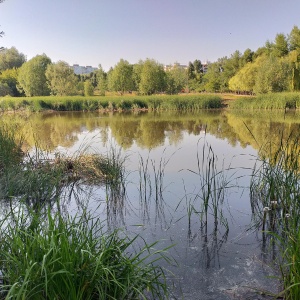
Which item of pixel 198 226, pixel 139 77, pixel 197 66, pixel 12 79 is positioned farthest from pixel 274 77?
pixel 197 66

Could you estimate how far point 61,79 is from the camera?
35375mm

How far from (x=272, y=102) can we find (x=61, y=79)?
2336cm

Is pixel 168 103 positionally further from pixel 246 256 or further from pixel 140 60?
pixel 246 256

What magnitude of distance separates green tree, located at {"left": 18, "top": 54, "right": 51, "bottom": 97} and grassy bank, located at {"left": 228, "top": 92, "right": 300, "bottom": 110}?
23.8 m

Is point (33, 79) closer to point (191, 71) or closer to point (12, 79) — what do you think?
point (12, 79)

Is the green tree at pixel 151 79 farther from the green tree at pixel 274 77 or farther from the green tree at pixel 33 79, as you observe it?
the green tree at pixel 274 77

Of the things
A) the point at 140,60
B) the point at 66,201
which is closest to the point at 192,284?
the point at 66,201

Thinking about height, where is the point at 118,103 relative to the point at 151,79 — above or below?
below

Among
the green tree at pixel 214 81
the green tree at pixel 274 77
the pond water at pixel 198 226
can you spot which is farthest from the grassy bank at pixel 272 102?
the green tree at pixel 214 81

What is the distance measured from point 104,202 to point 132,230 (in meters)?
1.13

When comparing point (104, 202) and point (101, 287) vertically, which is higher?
point (101, 287)

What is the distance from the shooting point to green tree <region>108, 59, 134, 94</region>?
3869cm

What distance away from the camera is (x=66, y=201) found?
4.71m

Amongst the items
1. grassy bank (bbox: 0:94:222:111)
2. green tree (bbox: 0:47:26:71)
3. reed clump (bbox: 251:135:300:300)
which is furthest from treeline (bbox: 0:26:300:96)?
reed clump (bbox: 251:135:300:300)
